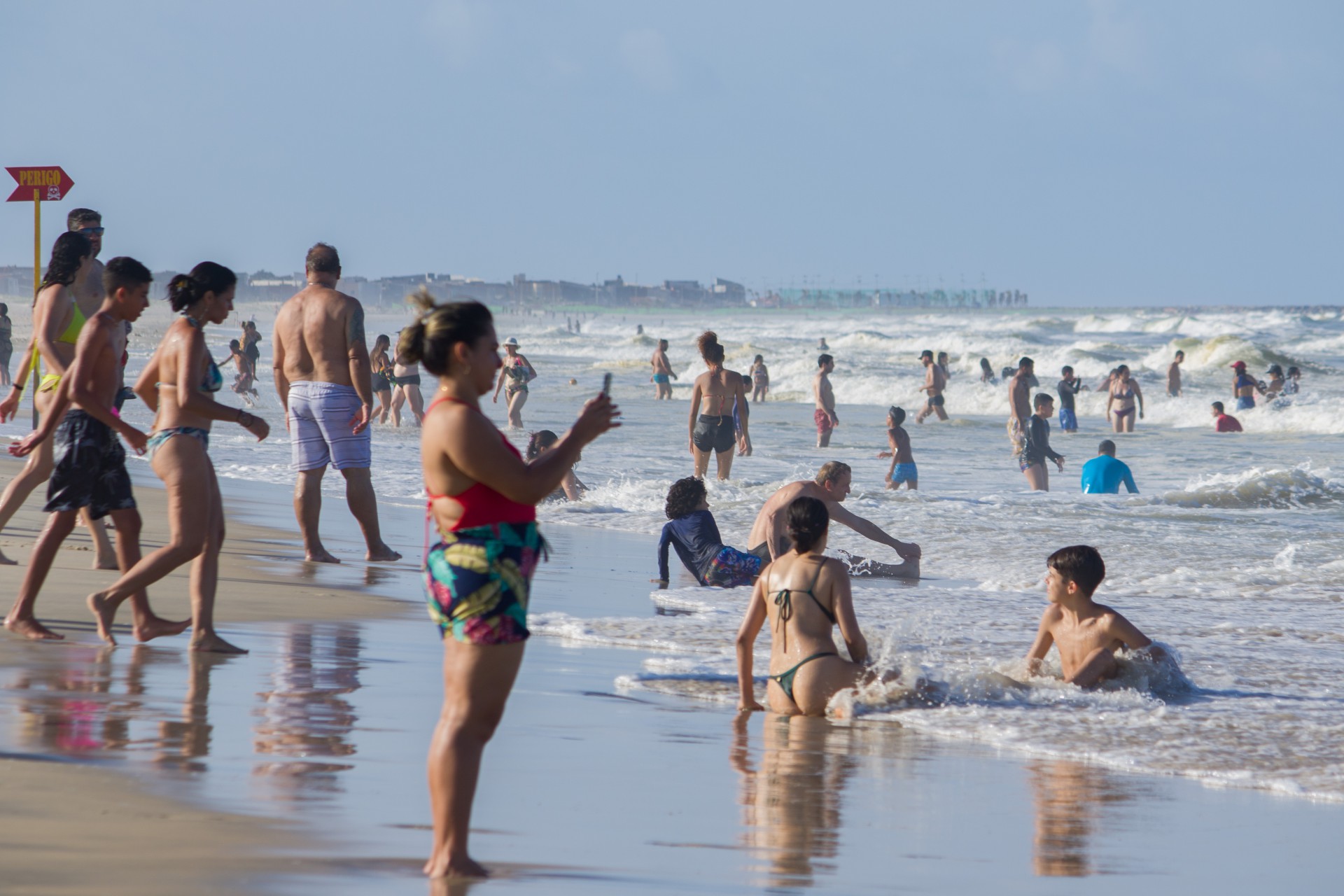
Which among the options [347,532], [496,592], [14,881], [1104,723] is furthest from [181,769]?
[347,532]

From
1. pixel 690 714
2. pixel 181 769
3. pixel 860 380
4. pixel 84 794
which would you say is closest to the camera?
pixel 84 794

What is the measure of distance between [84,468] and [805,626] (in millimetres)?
2776

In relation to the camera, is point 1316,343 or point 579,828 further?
point 1316,343

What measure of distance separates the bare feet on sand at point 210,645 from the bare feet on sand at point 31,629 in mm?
542

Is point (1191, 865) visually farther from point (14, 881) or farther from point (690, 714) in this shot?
point (14, 881)

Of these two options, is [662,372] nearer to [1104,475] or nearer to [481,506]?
[1104,475]

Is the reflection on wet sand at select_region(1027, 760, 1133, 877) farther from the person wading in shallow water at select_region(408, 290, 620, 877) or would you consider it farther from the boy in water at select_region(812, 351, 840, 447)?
the boy in water at select_region(812, 351, 840, 447)

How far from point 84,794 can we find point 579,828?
3.99 ft

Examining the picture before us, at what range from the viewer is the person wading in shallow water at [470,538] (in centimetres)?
310

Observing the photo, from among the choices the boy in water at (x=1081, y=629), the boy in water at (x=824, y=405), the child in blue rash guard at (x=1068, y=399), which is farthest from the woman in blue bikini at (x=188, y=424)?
the child in blue rash guard at (x=1068, y=399)

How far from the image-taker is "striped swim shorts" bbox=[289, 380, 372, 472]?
8.25 metres

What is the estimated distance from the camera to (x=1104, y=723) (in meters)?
5.96

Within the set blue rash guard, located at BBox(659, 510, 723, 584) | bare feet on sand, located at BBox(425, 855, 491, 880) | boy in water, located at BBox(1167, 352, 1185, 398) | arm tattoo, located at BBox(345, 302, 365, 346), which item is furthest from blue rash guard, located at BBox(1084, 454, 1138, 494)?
boy in water, located at BBox(1167, 352, 1185, 398)

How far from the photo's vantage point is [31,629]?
5.85 m
